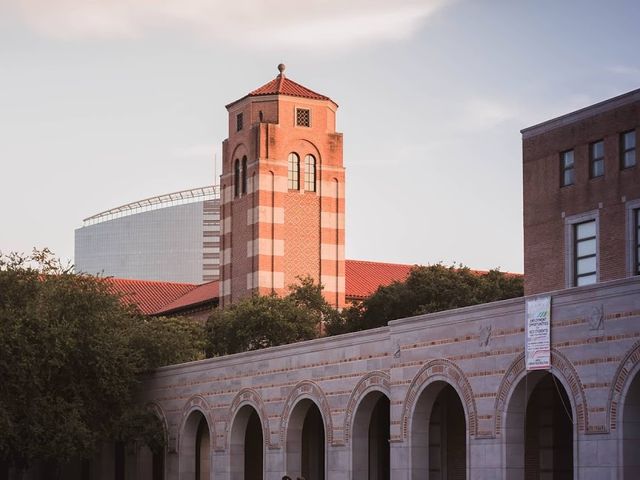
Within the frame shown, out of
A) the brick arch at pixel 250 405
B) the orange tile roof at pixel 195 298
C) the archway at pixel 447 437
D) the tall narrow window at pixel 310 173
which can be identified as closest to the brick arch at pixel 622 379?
the archway at pixel 447 437

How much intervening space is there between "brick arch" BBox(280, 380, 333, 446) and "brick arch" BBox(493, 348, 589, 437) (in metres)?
8.83

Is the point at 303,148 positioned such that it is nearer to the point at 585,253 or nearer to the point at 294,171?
the point at 294,171

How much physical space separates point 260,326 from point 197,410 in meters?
22.3

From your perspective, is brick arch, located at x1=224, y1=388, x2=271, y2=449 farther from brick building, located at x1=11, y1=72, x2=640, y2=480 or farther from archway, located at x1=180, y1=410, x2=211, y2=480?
archway, located at x1=180, y1=410, x2=211, y2=480

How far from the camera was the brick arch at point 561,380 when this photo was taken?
3134cm

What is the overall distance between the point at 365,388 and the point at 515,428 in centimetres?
738

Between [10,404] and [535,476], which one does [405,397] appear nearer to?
[535,476]

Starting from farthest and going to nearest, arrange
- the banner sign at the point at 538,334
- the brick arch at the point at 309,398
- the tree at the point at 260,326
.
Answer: the tree at the point at 260,326 → the brick arch at the point at 309,398 → the banner sign at the point at 538,334

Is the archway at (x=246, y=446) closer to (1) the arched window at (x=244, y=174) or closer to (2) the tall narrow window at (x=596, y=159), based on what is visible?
(2) the tall narrow window at (x=596, y=159)

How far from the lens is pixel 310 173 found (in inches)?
3639

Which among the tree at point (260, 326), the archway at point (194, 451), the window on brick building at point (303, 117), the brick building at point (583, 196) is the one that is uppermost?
the window on brick building at point (303, 117)

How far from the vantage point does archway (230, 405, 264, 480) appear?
48.0 m

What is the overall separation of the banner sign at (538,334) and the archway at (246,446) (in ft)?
54.0

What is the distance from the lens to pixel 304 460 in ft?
158
